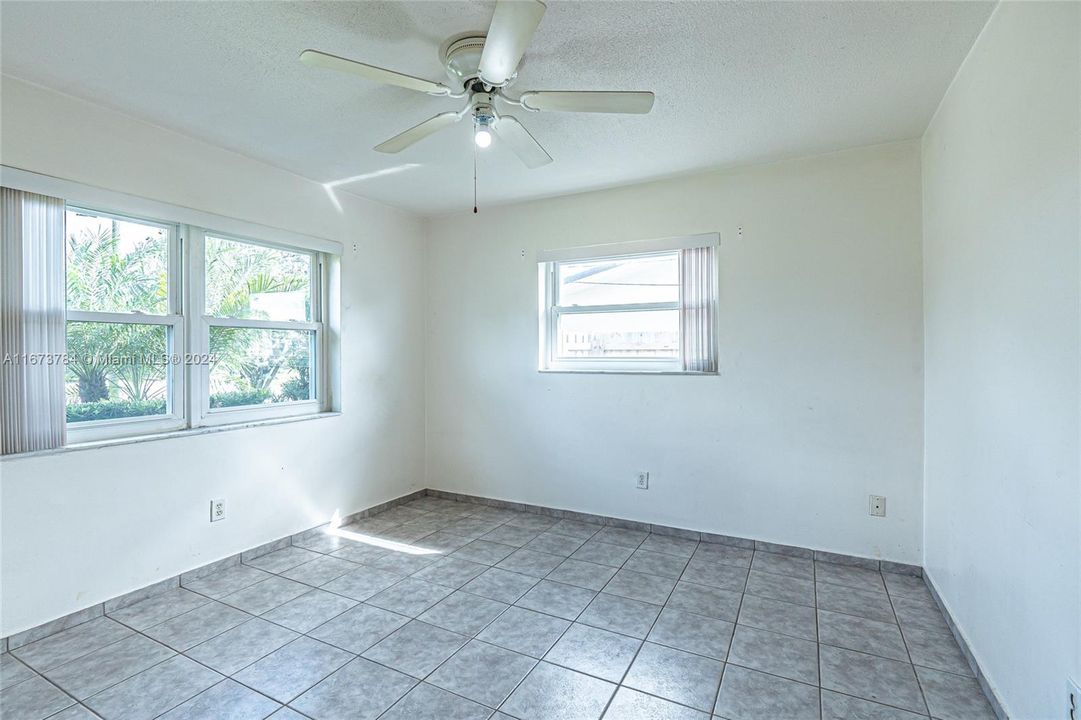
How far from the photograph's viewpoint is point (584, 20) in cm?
174

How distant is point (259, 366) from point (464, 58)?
93.5 inches

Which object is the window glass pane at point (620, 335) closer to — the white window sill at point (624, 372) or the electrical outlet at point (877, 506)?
the white window sill at point (624, 372)

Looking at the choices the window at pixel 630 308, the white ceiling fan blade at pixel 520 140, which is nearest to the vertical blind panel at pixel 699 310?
the window at pixel 630 308

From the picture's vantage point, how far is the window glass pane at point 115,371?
7.82ft

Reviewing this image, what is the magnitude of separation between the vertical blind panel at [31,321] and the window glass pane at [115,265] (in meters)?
0.09

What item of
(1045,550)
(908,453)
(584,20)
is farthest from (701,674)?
(584,20)

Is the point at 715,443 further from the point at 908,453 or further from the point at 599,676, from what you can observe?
the point at 599,676

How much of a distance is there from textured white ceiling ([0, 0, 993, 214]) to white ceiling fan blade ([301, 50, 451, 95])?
20 centimetres

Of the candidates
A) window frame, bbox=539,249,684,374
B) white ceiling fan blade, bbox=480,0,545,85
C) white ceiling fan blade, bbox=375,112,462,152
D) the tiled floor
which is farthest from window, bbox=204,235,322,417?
white ceiling fan blade, bbox=480,0,545,85

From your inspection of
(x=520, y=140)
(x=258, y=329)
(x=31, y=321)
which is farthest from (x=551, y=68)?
(x=31, y=321)

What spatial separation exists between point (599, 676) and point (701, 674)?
0.40 metres

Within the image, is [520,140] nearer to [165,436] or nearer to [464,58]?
[464,58]

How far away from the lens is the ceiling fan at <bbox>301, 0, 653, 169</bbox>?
1.46m

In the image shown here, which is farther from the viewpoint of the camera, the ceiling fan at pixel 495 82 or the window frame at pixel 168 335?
the window frame at pixel 168 335
